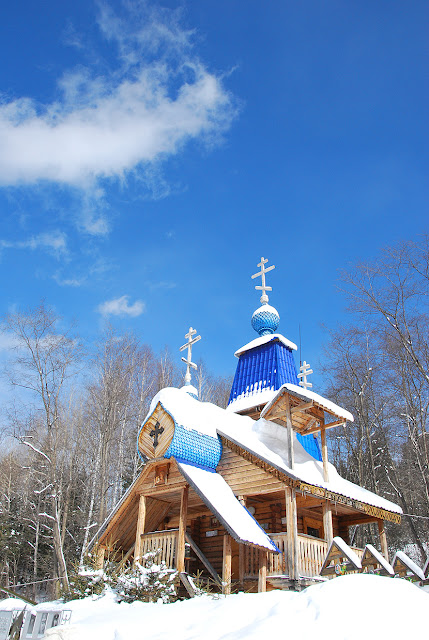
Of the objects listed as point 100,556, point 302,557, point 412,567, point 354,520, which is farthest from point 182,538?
point 354,520

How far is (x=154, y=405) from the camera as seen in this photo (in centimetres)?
1390

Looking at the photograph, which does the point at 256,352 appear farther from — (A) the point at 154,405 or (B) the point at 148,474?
(B) the point at 148,474

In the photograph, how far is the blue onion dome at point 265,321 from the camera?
1857cm

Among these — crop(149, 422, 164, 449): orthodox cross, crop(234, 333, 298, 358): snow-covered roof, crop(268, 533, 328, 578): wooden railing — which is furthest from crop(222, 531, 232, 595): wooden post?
crop(234, 333, 298, 358): snow-covered roof

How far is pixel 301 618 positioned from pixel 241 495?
678 centimetres

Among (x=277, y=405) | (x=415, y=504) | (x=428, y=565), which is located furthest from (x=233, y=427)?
(x=415, y=504)

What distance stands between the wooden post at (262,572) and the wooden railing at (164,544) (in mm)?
2137

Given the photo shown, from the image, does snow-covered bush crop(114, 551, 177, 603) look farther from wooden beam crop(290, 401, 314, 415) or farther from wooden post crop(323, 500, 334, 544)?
wooden beam crop(290, 401, 314, 415)

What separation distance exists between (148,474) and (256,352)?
5.97m

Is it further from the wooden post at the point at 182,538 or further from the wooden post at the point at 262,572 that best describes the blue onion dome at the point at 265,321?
the wooden post at the point at 262,572

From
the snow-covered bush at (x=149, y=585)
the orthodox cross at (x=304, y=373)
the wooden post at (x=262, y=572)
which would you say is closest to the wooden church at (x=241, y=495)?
the wooden post at (x=262, y=572)

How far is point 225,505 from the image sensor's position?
11.3 metres

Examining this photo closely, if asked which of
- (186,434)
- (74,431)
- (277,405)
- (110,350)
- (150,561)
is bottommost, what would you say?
(150,561)

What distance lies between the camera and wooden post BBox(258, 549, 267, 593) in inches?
420
